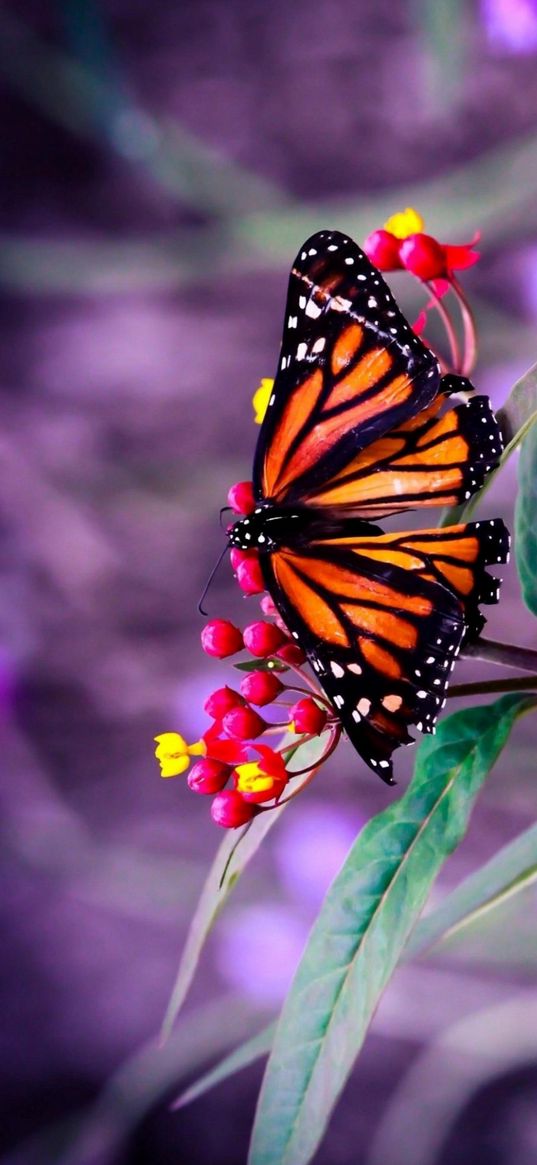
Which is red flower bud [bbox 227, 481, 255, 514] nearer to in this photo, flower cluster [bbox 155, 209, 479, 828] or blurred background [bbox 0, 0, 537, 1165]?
flower cluster [bbox 155, 209, 479, 828]

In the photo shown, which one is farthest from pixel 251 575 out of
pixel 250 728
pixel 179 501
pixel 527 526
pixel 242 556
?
pixel 179 501

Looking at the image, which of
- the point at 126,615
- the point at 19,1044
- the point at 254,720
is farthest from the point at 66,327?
the point at 19,1044

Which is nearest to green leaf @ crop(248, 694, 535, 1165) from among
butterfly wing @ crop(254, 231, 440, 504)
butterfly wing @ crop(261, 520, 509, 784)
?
butterfly wing @ crop(261, 520, 509, 784)

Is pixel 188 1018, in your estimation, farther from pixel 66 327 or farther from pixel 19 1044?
pixel 66 327

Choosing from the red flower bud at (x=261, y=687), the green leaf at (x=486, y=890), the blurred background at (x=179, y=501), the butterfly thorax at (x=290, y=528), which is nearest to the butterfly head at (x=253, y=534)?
the butterfly thorax at (x=290, y=528)

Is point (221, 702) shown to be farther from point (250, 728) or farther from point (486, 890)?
point (486, 890)

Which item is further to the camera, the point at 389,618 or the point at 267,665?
the point at 267,665

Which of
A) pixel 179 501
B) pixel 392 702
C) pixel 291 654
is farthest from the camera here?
pixel 179 501
